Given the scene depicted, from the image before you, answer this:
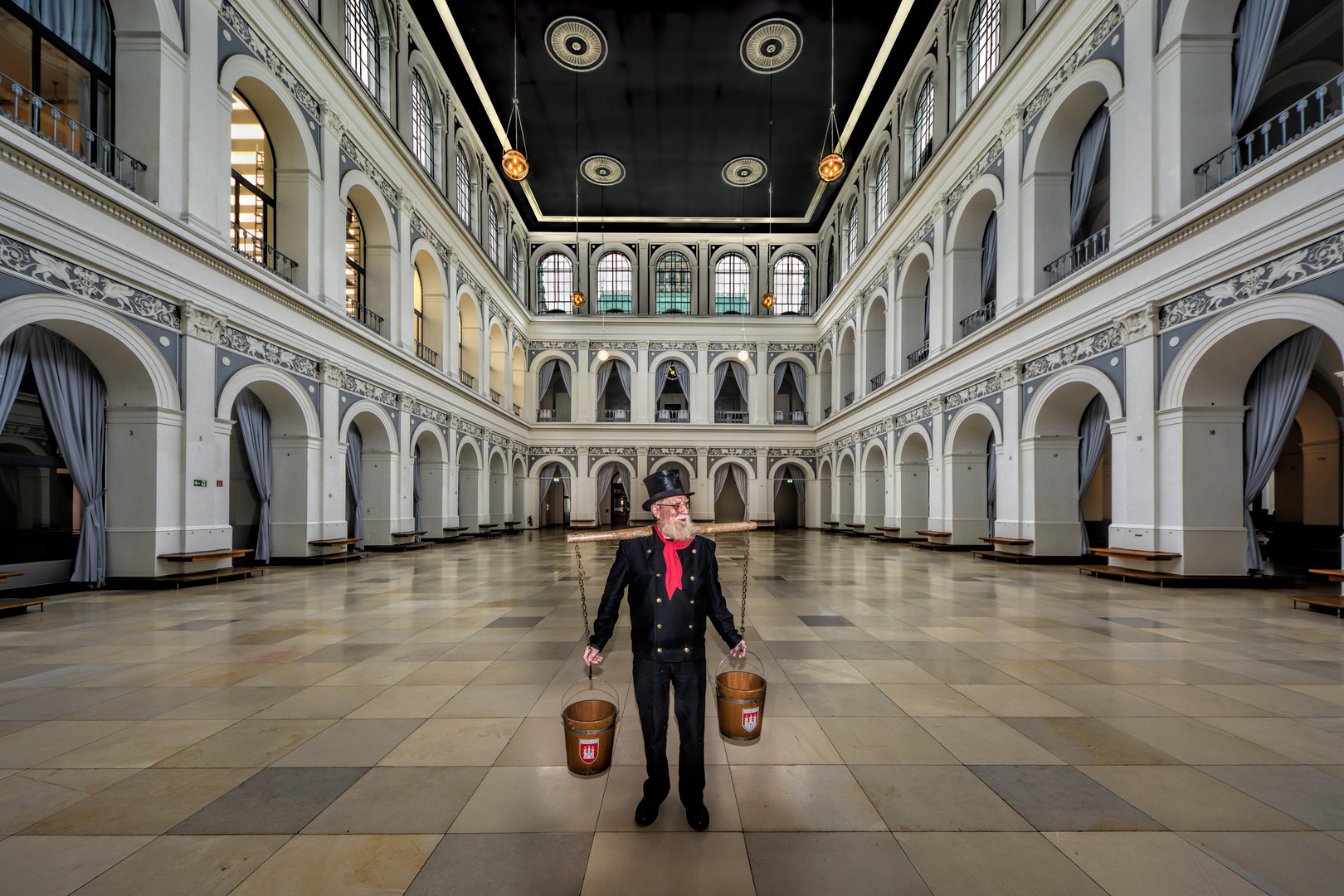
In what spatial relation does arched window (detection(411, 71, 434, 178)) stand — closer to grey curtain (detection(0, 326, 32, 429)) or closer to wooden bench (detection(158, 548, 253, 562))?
grey curtain (detection(0, 326, 32, 429))

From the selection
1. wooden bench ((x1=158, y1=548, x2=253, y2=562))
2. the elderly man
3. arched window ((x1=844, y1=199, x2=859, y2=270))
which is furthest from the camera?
arched window ((x1=844, y1=199, x2=859, y2=270))

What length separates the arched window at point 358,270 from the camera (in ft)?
52.0

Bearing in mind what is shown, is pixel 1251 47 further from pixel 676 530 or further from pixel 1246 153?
pixel 676 530

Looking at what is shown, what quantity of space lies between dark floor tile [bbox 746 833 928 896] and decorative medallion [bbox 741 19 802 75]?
1897 centimetres

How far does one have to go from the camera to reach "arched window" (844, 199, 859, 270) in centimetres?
2444

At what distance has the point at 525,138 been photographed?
71.1 ft

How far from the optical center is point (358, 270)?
16.1m

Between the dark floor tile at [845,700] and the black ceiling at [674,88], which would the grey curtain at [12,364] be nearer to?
the dark floor tile at [845,700]

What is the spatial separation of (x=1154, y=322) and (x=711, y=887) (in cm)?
1160

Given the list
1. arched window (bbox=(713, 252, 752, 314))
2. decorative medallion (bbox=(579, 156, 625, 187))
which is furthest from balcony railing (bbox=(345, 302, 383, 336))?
arched window (bbox=(713, 252, 752, 314))

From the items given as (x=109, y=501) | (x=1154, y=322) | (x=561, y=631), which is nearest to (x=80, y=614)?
(x=109, y=501)

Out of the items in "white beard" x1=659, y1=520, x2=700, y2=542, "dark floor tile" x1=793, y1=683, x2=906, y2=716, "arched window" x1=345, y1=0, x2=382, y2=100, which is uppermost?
"arched window" x1=345, y1=0, x2=382, y2=100

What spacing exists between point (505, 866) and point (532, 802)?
519mm

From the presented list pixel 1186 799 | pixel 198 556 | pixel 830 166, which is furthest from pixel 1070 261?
pixel 198 556
